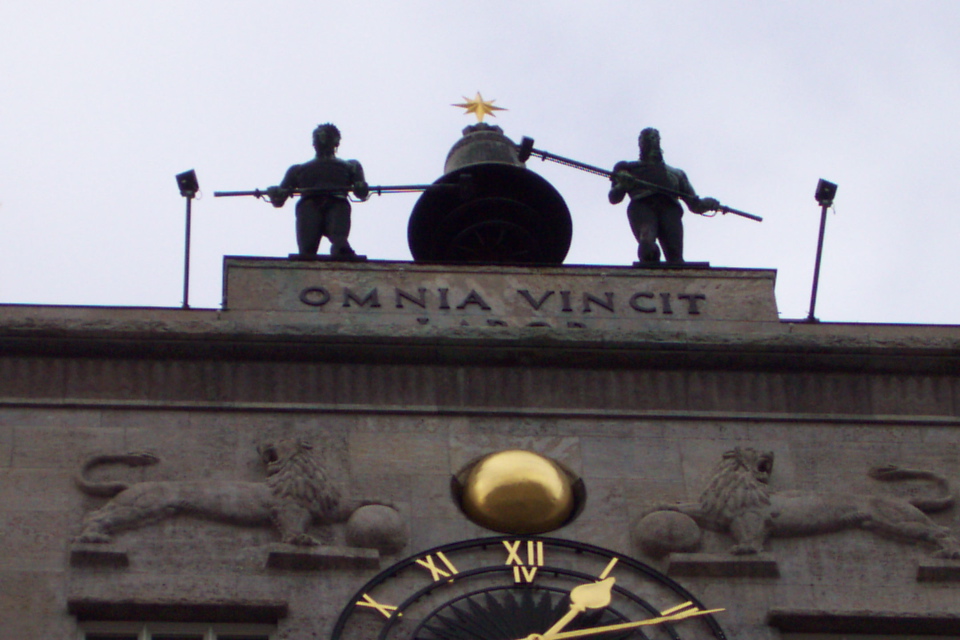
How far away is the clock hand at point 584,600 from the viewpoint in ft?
81.7

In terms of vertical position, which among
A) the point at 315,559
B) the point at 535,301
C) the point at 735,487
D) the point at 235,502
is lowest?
the point at 315,559

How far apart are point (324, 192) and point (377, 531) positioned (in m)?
6.73

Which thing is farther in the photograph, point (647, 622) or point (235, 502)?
point (235, 502)

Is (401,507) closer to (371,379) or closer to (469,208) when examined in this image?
(371,379)

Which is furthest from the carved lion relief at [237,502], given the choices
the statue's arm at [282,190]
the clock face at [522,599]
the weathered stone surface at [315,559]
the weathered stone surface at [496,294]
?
the statue's arm at [282,190]

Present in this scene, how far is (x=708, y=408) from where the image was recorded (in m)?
27.5

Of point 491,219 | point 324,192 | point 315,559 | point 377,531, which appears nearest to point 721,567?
point 377,531

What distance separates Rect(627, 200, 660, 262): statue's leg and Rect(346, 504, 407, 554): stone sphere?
658cm

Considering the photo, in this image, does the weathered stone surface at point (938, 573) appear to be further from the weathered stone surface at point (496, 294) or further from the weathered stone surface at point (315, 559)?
the weathered stone surface at point (315, 559)

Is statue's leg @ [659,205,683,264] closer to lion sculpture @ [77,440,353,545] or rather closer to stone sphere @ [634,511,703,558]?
stone sphere @ [634,511,703,558]

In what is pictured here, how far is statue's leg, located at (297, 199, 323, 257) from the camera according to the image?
3097 cm

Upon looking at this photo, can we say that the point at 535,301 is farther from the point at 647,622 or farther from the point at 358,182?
the point at 647,622

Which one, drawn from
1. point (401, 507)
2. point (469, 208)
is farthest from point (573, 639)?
point (469, 208)

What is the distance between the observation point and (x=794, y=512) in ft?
86.4
